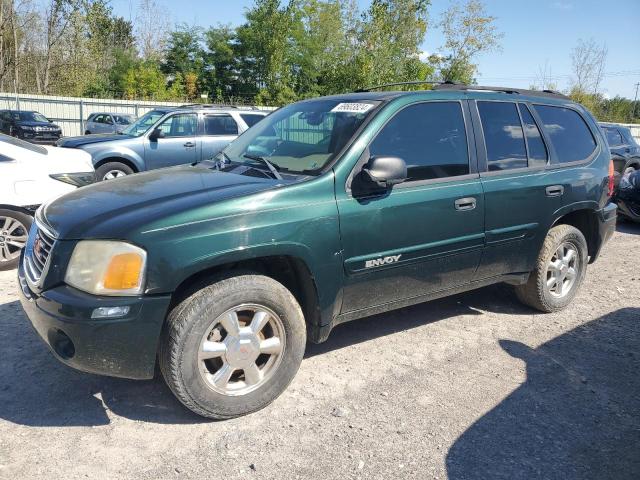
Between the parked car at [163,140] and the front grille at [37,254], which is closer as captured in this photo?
the front grille at [37,254]

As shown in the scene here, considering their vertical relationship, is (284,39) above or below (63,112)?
above

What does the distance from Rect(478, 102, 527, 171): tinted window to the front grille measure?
301 cm

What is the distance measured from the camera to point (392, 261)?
340 cm

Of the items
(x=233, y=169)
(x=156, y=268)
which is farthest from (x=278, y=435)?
(x=233, y=169)

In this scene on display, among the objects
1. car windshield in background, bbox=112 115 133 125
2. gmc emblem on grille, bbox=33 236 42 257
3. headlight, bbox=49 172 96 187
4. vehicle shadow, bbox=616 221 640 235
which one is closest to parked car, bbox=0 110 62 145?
car windshield in background, bbox=112 115 133 125

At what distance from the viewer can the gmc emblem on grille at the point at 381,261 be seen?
3.29m

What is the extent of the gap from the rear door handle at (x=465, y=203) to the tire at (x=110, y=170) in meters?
7.56

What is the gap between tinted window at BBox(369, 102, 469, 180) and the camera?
3.48m

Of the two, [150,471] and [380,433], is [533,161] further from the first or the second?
[150,471]

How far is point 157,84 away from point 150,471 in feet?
125

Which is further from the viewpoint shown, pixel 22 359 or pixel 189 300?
pixel 22 359

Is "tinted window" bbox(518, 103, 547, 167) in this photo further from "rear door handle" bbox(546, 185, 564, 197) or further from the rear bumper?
the rear bumper

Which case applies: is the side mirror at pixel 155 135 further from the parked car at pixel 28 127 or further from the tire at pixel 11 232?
the parked car at pixel 28 127

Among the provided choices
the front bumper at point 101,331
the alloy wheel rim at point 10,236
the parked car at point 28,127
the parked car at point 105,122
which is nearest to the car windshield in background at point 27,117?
the parked car at point 28,127
